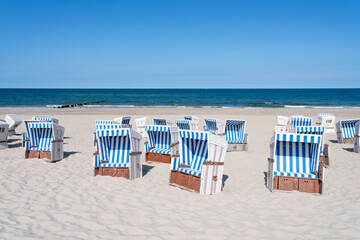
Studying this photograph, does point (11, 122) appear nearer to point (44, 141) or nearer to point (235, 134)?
point (44, 141)

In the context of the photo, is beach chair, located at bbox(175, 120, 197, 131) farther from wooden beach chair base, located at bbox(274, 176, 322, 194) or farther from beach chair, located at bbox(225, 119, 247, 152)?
wooden beach chair base, located at bbox(274, 176, 322, 194)

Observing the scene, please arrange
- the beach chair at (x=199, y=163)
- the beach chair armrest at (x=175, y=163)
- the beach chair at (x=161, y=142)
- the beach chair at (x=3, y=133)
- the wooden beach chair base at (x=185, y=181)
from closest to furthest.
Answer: the beach chair at (x=199, y=163) < the wooden beach chair base at (x=185, y=181) < the beach chair armrest at (x=175, y=163) < the beach chair at (x=161, y=142) < the beach chair at (x=3, y=133)

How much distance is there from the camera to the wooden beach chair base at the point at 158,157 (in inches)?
371

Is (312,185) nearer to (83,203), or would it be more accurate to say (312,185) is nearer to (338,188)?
(338,188)

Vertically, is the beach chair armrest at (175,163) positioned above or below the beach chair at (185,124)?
below

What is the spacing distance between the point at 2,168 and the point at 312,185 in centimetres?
740

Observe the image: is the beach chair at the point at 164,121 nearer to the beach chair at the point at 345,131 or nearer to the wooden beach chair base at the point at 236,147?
the wooden beach chair base at the point at 236,147

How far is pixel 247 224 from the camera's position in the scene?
4.82 metres

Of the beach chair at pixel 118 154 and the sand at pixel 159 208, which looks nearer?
the sand at pixel 159 208

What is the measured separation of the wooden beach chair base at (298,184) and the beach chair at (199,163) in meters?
1.25

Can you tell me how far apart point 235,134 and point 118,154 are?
530 centimetres

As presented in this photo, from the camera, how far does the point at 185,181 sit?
6.71 m

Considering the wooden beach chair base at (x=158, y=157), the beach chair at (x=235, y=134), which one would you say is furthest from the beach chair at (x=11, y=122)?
the beach chair at (x=235, y=134)

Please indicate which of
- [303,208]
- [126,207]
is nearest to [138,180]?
[126,207]
